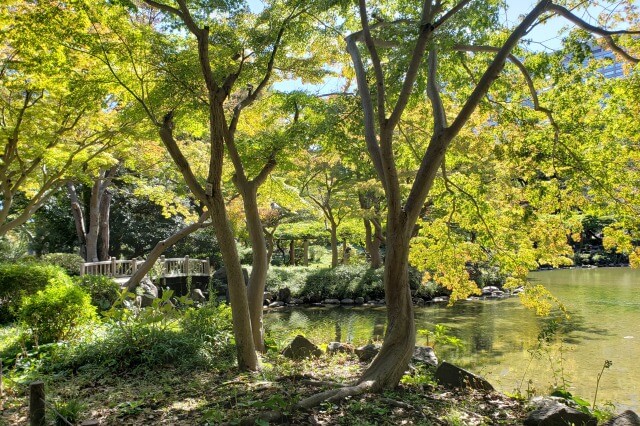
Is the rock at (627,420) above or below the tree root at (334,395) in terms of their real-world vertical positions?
below

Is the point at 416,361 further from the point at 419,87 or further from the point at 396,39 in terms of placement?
the point at 396,39

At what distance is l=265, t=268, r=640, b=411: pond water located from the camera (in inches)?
317

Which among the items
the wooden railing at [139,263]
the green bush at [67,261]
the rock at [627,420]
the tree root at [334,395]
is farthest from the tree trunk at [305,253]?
the rock at [627,420]

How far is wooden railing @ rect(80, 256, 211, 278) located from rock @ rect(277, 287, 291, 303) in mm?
3564

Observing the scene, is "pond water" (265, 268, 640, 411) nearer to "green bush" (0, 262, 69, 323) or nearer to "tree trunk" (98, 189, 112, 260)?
"green bush" (0, 262, 69, 323)

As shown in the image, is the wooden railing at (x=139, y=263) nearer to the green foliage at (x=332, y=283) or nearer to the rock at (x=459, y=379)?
the green foliage at (x=332, y=283)

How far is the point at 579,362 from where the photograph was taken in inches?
373

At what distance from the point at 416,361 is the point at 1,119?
9375 millimetres

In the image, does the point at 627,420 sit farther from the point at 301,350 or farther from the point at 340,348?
the point at 340,348

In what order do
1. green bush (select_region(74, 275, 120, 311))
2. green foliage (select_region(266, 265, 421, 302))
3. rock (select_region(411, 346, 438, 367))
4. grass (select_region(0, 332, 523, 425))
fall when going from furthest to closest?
green foliage (select_region(266, 265, 421, 302)), green bush (select_region(74, 275, 120, 311)), rock (select_region(411, 346, 438, 367)), grass (select_region(0, 332, 523, 425))

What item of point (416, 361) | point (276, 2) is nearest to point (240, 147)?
point (276, 2)

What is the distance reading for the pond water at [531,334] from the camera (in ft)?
26.4

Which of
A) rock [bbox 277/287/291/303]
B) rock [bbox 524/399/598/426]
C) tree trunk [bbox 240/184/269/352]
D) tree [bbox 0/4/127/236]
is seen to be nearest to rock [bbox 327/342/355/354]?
tree trunk [bbox 240/184/269/352]

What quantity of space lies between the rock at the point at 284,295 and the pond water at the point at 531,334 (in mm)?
1320
